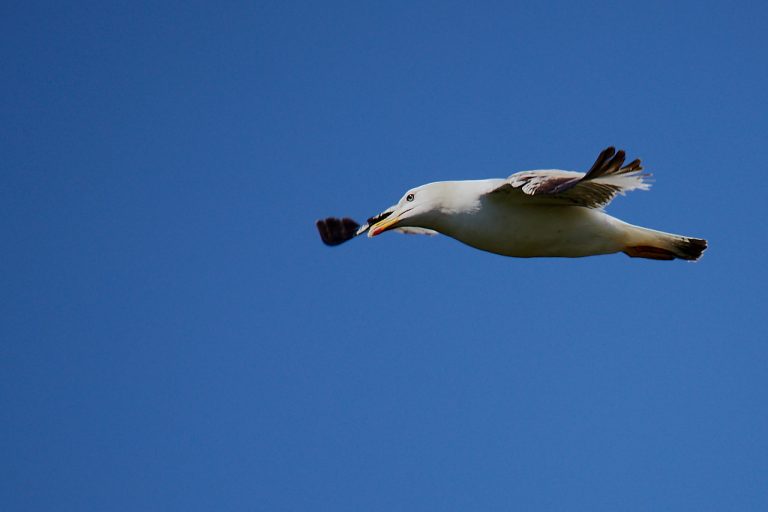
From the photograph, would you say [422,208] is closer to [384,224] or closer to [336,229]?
Answer: [384,224]

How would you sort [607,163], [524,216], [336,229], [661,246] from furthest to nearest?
[336,229], [661,246], [524,216], [607,163]

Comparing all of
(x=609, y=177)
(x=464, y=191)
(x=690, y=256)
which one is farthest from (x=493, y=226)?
(x=690, y=256)

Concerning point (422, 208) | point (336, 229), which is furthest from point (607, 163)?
point (336, 229)

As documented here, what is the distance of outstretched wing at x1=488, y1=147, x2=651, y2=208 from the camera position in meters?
10.8

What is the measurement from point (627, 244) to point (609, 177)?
5.72ft

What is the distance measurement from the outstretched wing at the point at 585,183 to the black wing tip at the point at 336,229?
7.34 feet

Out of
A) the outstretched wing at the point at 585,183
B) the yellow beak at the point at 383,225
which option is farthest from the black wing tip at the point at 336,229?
the outstretched wing at the point at 585,183

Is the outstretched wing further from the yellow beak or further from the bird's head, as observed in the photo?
the yellow beak

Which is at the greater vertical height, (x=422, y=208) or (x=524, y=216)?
(x=422, y=208)

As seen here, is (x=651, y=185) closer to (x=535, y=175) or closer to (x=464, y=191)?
(x=535, y=175)

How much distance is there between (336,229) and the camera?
13680mm

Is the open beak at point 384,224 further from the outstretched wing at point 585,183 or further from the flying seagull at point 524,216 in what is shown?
the outstretched wing at point 585,183

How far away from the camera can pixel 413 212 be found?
12516 mm

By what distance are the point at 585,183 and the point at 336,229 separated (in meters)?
3.37
